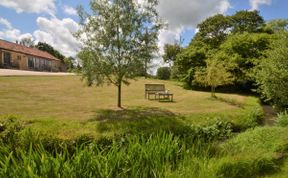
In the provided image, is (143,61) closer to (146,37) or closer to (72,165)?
(146,37)

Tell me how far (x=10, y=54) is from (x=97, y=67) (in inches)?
1463

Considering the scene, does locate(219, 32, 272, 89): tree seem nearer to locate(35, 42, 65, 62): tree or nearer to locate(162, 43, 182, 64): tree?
locate(162, 43, 182, 64): tree

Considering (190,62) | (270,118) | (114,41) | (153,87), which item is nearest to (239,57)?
(190,62)

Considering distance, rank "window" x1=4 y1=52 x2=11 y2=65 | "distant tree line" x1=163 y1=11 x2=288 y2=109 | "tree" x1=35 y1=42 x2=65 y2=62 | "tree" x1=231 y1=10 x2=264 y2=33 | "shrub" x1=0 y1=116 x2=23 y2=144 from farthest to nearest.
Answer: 1. "tree" x1=35 y1=42 x2=65 y2=62
2. "window" x1=4 y1=52 x2=11 y2=65
3. "tree" x1=231 y1=10 x2=264 y2=33
4. "distant tree line" x1=163 y1=11 x2=288 y2=109
5. "shrub" x1=0 y1=116 x2=23 y2=144

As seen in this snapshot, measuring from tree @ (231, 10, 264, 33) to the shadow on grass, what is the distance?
31.3m

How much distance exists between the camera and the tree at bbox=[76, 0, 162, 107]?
14672 millimetres

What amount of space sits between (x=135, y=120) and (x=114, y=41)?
14.4 feet

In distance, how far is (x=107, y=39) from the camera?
14.7 m

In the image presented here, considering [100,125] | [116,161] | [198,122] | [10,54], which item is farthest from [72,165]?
[10,54]

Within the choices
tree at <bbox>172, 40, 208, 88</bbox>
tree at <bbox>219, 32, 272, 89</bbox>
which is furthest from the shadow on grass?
tree at <bbox>172, 40, 208, 88</bbox>

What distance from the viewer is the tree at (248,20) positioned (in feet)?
137

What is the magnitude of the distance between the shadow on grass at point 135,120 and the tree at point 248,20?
31325 millimetres

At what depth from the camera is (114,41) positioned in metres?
14.8

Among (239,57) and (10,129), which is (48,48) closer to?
(239,57)
